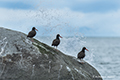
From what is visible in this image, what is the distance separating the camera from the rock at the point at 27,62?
21.3 feet

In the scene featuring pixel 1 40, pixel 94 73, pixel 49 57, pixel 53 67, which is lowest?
pixel 94 73

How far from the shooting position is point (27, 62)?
22.1 ft

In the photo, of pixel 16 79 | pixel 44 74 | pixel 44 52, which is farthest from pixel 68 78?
pixel 16 79

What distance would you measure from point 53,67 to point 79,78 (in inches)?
55.9

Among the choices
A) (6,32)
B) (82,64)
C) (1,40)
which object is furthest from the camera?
(82,64)

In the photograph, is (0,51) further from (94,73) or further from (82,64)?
(94,73)

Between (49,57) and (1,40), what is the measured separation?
2307 mm

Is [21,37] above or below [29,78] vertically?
above

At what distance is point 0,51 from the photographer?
22.0 feet

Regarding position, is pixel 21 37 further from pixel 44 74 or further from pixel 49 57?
pixel 44 74

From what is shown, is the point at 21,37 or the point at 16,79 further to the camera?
the point at 21,37

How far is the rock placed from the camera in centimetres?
650

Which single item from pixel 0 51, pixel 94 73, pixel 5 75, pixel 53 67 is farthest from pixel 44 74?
pixel 94 73

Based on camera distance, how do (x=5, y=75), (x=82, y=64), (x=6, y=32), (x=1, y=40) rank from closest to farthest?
1. (x=5, y=75)
2. (x=1, y=40)
3. (x=6, y=32)
4. (x=82, y=64)
